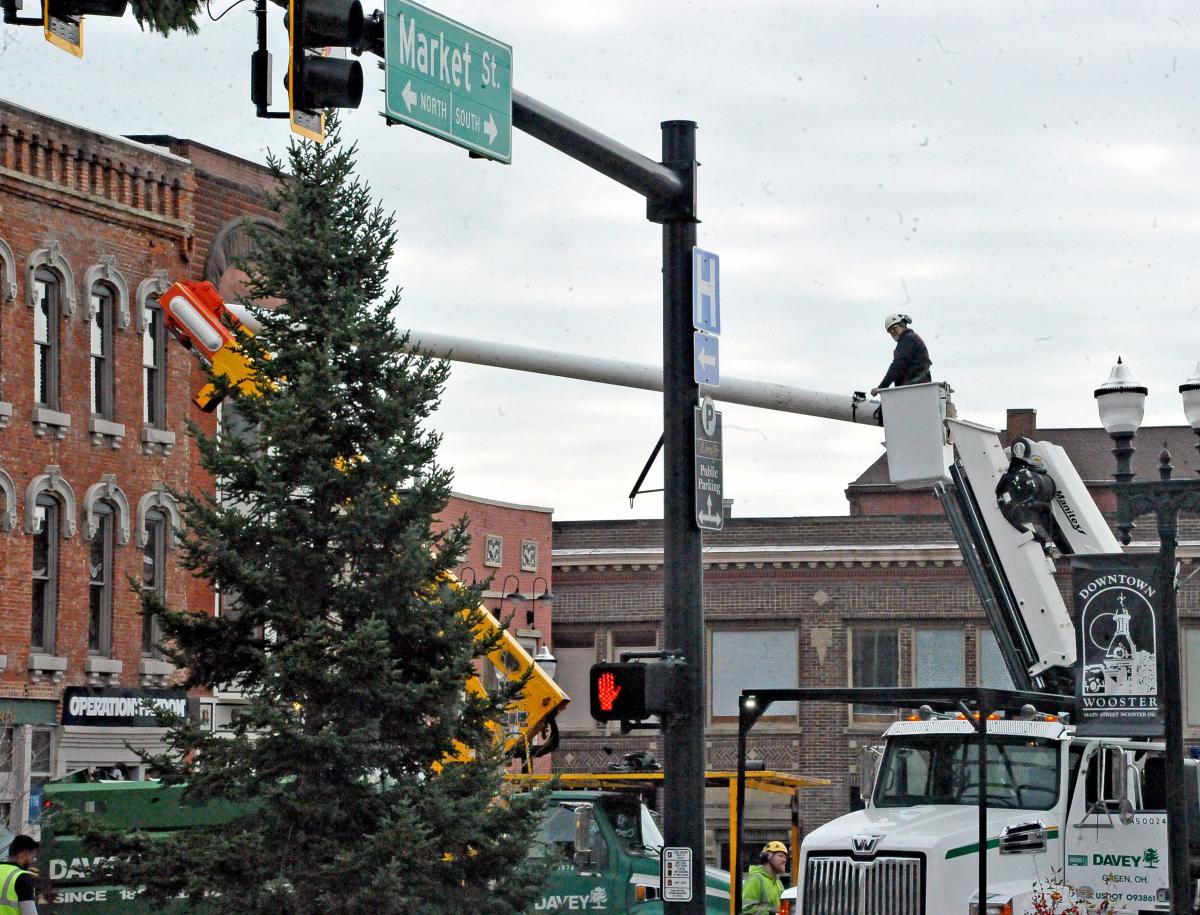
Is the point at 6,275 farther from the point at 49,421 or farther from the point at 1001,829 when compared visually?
the point at 1001,829

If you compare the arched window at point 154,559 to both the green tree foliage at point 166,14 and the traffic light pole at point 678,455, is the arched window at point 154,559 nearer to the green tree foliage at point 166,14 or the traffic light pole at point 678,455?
the green tree foliage at point 166,14

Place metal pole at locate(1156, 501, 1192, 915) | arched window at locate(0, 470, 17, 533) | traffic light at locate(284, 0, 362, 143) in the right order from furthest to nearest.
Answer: arched window at locate(0, 470, 17, 533) → metal pole at locate(1156, 501, 1192, 915) → traffic light at locate(284, 0, 362, 143)

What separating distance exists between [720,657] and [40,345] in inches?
863

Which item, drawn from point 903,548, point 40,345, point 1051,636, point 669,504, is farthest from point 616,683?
point 903,548

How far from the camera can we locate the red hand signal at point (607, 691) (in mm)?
12078

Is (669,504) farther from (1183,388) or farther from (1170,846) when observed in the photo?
(1183,388)

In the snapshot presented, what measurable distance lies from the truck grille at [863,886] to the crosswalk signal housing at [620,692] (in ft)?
12.0

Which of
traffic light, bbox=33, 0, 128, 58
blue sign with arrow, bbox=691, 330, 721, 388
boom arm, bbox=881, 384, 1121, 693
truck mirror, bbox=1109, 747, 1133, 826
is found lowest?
truck mirror, bbox=1109, 747, 1133, 826

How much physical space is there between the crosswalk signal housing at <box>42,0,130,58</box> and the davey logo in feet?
28.5

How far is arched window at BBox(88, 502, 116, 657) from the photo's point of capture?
31828 millimetres

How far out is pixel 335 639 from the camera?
15.9 metres

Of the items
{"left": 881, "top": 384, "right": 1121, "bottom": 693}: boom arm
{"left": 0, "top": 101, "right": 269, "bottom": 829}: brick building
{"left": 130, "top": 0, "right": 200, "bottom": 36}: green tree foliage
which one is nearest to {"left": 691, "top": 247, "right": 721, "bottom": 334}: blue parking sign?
{"left": 130, "top": 0, "right": 200, "bottom": 36}: green tree foliage

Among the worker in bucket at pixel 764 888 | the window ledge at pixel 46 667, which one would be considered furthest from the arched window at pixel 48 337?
the worker in bucket at pixel 764 888

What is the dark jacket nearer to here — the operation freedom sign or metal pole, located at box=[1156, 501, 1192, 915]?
metal pole, located at box=[1156, 501, 1192, 915]
